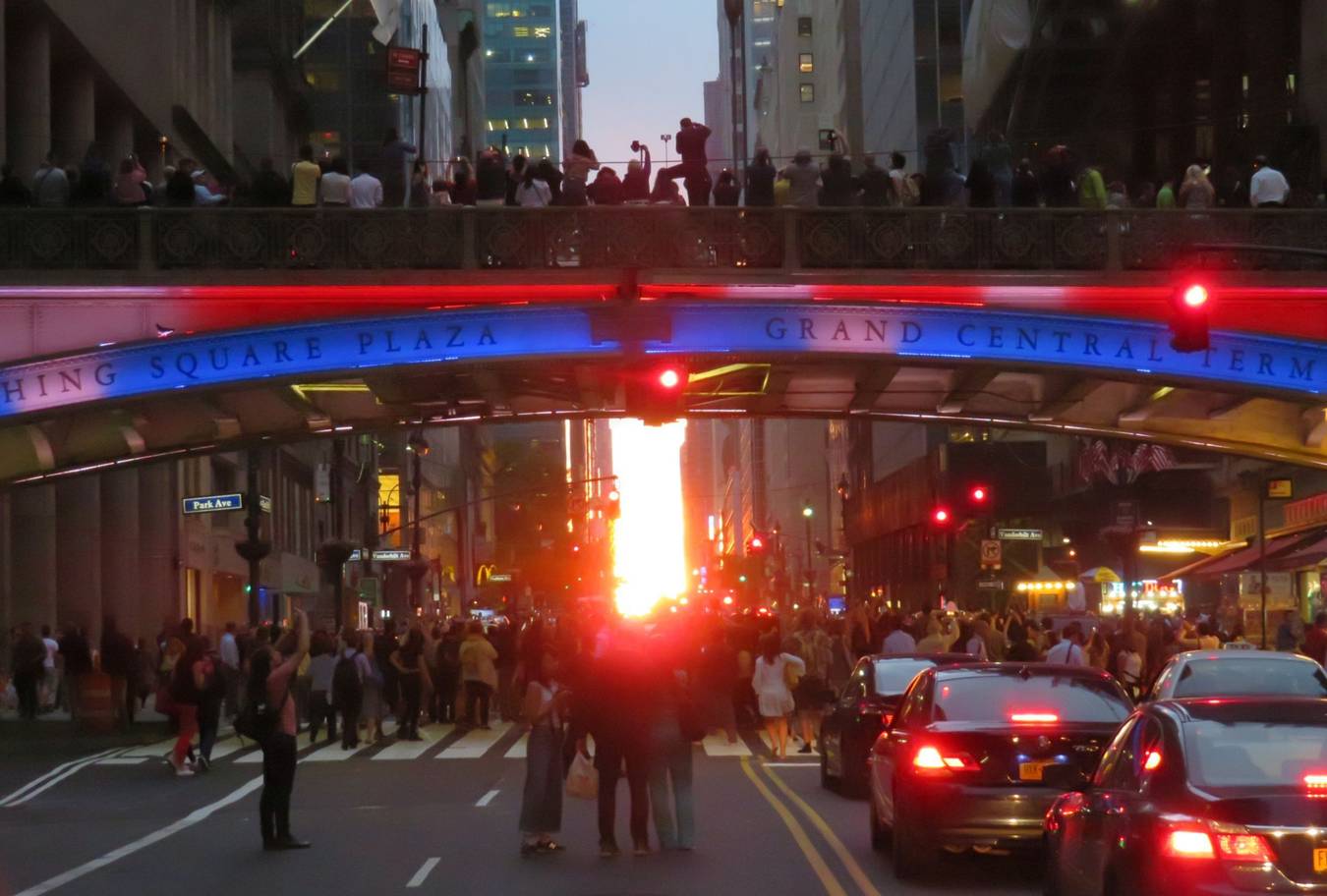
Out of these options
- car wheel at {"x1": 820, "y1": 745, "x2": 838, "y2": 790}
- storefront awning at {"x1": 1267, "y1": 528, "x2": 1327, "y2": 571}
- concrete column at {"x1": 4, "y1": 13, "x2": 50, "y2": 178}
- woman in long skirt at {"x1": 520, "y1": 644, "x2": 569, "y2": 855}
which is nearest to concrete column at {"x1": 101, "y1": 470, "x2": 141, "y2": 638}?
concrete column at {"x1": 4, "y1": 13, "x2": 50, "y2": 178}

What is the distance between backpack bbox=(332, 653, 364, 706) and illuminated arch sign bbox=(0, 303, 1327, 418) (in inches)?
175

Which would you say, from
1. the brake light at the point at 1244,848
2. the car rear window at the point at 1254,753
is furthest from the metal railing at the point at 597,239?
the brake light at the point at 1244,848

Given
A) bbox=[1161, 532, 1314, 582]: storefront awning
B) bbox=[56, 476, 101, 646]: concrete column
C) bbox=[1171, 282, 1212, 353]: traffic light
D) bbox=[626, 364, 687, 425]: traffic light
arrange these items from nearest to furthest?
bbox=[1171, 282, 1212, 353]: traffic light < bbox=[626, 364, 687, 425]: traffic light < bbox=[1161, 532, 1314, 582]: storefront awning < bbox=[56, 476, 101, 646]: concrete column

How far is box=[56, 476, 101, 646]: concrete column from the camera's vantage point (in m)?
47.7

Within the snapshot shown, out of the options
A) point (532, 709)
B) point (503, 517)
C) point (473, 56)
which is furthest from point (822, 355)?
point (503, 517)

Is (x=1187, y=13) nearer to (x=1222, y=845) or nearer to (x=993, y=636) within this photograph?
(x=993, y=636)

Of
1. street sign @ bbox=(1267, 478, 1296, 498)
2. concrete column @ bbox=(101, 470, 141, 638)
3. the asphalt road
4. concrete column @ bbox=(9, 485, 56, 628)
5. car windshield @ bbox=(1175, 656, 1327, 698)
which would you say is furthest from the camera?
concrete column @ bbox=(101, 470, 141, 638)

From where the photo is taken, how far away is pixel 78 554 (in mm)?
47875

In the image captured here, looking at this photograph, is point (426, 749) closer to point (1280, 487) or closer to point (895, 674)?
point (895, 674)

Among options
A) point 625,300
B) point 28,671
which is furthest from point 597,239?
point 28,671

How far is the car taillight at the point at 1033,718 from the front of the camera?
1480cm

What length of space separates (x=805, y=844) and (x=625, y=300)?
1513 cm

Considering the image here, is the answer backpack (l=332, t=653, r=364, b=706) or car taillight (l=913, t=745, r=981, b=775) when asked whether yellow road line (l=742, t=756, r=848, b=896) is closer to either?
car taillight (l=913, t=745, r=981, b=775)

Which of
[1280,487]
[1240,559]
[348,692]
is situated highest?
[1280,487]
